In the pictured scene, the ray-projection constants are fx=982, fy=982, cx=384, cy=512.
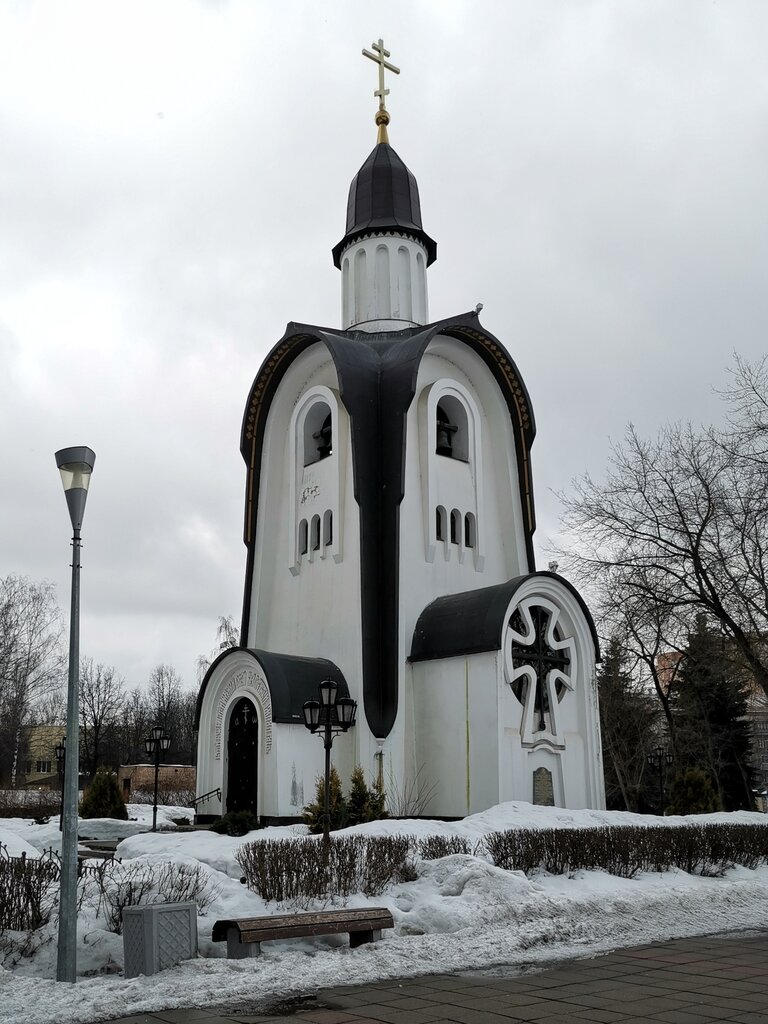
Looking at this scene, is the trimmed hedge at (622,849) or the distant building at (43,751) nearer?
the trimmed hedge at (622,849)

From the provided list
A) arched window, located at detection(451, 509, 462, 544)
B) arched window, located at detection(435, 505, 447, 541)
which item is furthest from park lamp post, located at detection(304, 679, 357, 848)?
arched window, located at detection(451, 509, 462, 544)

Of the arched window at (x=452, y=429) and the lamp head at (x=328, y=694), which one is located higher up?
the arched window at (x=452, y=429)

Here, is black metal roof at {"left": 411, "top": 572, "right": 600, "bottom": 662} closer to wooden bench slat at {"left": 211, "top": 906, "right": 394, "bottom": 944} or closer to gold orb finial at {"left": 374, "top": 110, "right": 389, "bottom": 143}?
wooden bench slat at {"left": 211, "top": 906, "right": 394, "bottom": 944}

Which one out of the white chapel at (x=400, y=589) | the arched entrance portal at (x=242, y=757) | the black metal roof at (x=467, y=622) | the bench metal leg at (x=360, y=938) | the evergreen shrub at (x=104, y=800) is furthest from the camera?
the evergreen shrub at (x=104, y=800)

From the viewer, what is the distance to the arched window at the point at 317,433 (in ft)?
72.7

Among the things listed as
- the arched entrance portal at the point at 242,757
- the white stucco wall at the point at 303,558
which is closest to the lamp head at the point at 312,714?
the white stucco wall at the point at 303,558

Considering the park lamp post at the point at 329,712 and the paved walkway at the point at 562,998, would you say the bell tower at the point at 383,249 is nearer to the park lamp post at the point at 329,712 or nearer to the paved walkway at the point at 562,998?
the park lamp post at the point at 329,712

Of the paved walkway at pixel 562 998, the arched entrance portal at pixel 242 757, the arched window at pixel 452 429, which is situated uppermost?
the arched window at pixel 452 429

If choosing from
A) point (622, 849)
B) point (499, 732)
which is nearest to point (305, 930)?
point (622, 849)

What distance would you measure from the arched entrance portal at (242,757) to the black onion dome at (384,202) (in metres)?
12.2

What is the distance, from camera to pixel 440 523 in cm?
2091

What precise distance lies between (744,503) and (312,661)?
9.73 m

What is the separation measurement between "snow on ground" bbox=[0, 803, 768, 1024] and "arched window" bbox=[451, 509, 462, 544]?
9.56m

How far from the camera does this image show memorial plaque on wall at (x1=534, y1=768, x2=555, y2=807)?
18250 mm
